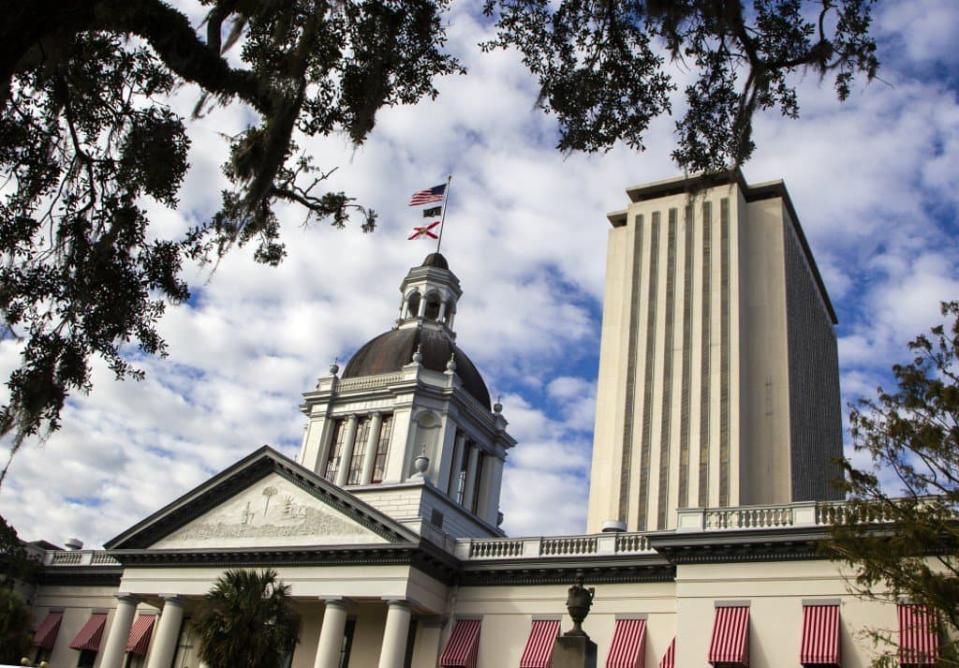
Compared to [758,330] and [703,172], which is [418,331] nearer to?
[703,172]

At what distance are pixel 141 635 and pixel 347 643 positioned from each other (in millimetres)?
→ 9255

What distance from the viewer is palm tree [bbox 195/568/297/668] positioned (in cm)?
2556

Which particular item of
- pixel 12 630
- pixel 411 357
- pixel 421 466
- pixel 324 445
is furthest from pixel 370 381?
pixel 12 630

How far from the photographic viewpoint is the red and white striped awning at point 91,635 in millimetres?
38656

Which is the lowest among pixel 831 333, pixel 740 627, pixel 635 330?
pixel 740 627

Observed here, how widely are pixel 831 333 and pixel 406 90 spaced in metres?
111

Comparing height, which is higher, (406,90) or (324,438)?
(324,438)

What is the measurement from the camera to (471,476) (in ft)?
151

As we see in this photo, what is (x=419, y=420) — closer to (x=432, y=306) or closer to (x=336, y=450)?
(x=336, y=450)

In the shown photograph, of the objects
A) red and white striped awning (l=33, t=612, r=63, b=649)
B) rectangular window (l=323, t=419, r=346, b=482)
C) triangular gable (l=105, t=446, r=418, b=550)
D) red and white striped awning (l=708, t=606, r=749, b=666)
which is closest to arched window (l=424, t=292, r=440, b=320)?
rectangular window (l=323, t=419, r=346, b=482)

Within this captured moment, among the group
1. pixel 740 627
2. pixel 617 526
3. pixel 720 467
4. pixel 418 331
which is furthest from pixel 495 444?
pixel 720 467

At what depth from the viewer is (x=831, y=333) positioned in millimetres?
114375

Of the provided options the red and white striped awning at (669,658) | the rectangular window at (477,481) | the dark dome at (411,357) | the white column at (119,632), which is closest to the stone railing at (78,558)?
the white column at (119,632)

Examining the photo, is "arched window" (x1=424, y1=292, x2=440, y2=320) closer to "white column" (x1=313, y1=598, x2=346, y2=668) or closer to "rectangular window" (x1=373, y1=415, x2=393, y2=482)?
"rectangular window" (x1=373, y1=415, x2=393, y2=482)
